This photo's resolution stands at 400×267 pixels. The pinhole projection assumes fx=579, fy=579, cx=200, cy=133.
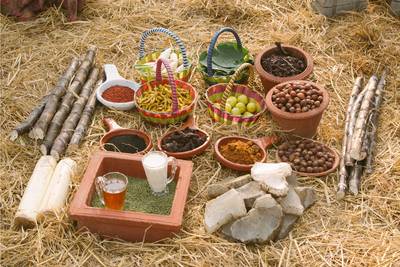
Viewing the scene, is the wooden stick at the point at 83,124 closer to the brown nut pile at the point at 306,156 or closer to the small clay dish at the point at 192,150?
the small clay dish at the point at 192,150

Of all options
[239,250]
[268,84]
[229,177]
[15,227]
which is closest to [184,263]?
[239,250]

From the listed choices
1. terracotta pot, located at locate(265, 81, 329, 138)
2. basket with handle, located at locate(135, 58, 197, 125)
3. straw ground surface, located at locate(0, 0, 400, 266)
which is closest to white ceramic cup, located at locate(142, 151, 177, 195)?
straw ground surface, located at locate(0, 0, 400, 266)

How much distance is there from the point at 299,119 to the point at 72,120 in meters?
1.74

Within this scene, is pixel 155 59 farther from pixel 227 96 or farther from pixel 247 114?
pixel 247 114

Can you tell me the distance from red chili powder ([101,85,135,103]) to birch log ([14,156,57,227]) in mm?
826

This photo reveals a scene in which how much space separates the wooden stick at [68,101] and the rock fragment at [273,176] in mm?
1543

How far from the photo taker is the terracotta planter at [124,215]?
351 cm

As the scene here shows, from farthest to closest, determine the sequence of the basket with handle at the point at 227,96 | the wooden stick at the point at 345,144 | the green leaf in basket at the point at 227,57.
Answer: the green leaf in basket at the point at 227,57 < the basket with handle at the point at 227,96 < the wooden stick at the point at 345,144

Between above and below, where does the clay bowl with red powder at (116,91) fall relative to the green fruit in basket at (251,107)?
above

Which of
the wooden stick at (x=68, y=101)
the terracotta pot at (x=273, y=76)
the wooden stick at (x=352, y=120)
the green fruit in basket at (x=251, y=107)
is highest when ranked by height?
the terracotta pot at (x=273, y=76)

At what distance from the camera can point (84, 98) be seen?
4730 millimetres

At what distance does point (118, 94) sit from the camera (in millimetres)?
4777

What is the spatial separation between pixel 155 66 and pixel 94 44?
100cm

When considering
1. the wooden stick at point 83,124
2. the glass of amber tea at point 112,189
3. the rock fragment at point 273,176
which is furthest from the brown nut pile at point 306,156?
the wooden stick at point 83,124
